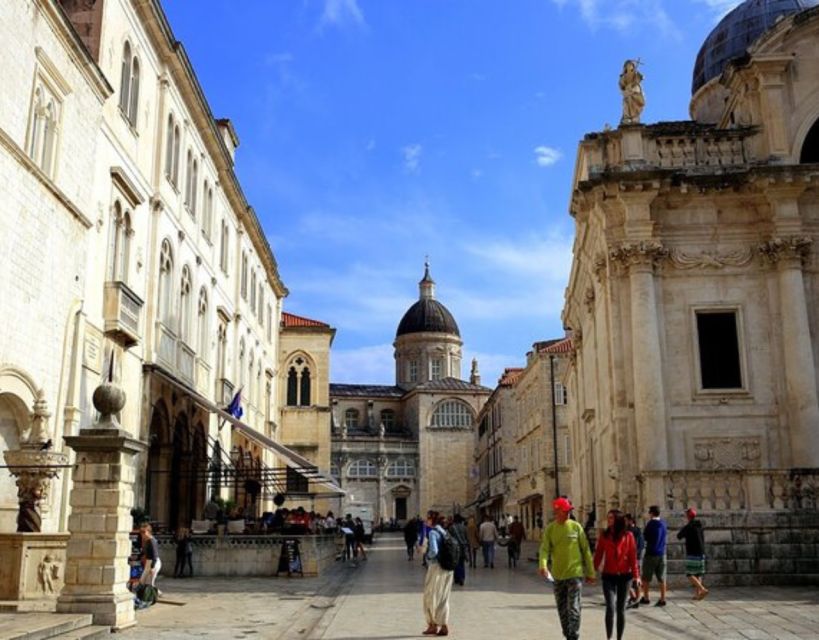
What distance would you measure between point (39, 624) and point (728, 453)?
49.4ft

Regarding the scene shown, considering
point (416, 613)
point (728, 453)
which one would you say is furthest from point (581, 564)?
point (728, 453)

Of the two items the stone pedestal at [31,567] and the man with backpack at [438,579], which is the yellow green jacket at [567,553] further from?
the stone pedestal at [31,567]

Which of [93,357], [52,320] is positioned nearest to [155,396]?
[93,357]

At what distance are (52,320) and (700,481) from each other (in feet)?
43.1

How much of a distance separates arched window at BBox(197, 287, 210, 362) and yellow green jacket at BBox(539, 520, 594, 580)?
68.4ft

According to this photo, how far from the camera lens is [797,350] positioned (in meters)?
20.5

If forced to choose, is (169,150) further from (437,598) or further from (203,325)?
(437,598)

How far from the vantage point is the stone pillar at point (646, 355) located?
66.5ft

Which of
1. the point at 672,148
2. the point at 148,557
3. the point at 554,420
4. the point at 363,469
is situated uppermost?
the point at 672,148

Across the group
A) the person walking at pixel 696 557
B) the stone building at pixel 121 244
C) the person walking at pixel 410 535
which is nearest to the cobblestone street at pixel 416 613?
the person walking at pixel 696 557

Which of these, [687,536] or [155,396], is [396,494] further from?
[687,536]

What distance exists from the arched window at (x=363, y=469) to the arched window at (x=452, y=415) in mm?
7050

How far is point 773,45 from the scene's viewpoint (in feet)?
72.7

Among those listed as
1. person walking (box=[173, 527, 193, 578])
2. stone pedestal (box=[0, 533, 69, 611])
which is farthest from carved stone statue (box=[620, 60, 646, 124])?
stone pedestal (box=[0, 533, 69, 611])
